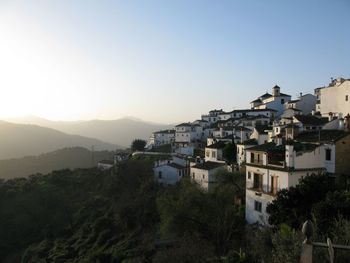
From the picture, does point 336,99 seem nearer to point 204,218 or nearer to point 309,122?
point 309,122

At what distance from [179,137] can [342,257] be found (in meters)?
63.1

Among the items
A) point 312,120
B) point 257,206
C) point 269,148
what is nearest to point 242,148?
point 312,120

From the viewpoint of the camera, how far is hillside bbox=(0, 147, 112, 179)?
97.8 meters

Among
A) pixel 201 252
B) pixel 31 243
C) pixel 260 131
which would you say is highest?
pixel 260 131

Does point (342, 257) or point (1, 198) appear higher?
point (342, 257)

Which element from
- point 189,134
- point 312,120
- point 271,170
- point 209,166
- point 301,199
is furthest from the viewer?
point 189,134

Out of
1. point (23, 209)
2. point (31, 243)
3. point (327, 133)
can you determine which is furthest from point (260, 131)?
point (23, 209)

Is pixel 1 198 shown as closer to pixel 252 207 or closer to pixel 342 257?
pixel 252 207

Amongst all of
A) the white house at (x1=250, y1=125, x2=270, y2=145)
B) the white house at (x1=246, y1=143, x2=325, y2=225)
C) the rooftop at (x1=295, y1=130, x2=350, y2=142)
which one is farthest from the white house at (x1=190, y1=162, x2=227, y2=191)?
the rooftop at (x1=295, y1=130, x2=350, y2=142)

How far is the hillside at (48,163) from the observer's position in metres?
97.8

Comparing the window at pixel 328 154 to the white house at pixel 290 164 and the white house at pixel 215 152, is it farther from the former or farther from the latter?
the white house at pixel 215 152

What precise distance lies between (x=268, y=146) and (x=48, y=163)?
88917mm

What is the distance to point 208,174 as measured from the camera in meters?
40.4

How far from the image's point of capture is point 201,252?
71.8ft
